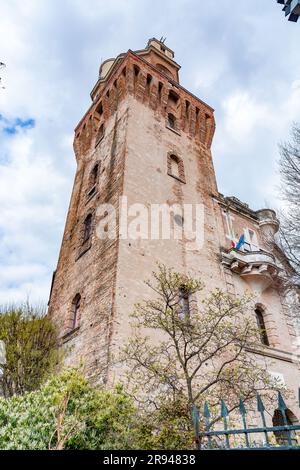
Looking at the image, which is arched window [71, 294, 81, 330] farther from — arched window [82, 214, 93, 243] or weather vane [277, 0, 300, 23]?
weather vane [277, 0, 300, 23]

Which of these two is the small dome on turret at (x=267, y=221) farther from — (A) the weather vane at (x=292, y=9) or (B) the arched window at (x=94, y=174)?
(A) the weather vane at (x=292, y=9)

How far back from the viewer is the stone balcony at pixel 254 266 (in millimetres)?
13953

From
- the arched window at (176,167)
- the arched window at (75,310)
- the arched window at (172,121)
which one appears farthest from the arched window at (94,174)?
the arched window at (75,310)

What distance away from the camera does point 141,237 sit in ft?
38.3

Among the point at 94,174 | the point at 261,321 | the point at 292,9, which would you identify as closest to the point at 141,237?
the point at 94,174

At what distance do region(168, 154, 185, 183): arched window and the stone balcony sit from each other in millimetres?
3905

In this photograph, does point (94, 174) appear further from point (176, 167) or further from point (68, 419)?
point (68, 419)

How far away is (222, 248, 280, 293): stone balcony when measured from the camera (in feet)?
45.8

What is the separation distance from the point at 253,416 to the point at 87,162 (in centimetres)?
1360

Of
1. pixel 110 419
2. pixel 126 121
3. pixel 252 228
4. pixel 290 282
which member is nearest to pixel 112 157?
pixel 126 121

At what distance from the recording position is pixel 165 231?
12641mm

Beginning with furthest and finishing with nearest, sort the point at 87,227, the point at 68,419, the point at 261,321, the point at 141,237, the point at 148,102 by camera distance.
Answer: the point at 148,102 → the point at 87,227 → the point at 261,321 → the point at 141,237 → the point at 68,419

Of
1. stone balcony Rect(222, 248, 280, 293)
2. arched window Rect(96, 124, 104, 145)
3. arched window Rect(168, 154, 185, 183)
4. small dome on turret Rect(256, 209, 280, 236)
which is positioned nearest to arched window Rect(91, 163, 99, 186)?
arched window Rect(96, 124, 104, 145)

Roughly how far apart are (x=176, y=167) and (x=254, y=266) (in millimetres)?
5650
